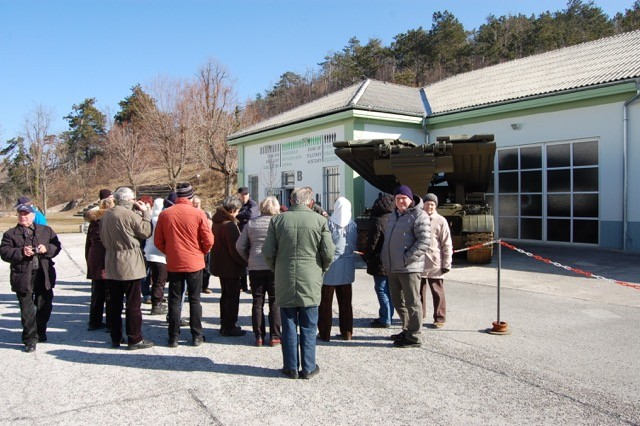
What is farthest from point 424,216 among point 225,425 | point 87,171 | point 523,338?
point 87,171

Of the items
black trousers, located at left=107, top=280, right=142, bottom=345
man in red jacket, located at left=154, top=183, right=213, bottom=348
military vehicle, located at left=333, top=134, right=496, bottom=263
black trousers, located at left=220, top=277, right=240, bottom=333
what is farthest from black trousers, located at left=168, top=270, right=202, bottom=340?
military vehicle, located at left=333, top=134, right=496, bottom=263

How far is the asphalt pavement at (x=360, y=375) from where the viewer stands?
13.0 feet

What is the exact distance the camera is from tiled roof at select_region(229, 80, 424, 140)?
57.8ft

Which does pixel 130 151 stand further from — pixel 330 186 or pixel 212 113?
pixel 330 186

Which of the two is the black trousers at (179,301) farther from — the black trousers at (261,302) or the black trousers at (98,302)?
the black trousers at (98,302)

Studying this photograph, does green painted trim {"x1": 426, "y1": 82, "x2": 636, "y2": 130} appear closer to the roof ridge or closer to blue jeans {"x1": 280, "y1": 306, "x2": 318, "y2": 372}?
the roof ridge

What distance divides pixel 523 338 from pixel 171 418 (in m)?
4.03

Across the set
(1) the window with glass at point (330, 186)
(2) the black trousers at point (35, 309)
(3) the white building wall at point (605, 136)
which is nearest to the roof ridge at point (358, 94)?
(1) the window with glass at point (330, 186)

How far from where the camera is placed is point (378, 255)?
659 centimetres

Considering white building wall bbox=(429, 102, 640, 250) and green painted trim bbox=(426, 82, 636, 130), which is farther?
green painted trim bbox=(426, 82, 636, 130)

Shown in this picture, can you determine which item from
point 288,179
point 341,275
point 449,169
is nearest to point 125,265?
point 341,275

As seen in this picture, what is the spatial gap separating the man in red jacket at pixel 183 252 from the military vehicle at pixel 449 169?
6.13 m

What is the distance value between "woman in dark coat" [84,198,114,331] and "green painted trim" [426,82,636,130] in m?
12.5

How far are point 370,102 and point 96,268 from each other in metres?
13.3
